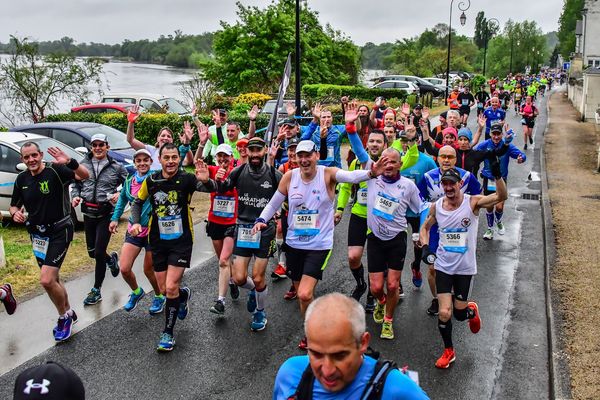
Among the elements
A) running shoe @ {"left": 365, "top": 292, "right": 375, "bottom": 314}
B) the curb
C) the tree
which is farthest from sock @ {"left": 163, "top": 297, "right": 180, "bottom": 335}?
the tree

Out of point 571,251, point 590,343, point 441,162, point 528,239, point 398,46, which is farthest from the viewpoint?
point 398,46

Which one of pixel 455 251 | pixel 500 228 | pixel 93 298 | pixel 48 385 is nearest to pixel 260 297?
pixel 455 251

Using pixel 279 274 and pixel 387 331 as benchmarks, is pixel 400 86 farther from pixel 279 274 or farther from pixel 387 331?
pixel 387 331

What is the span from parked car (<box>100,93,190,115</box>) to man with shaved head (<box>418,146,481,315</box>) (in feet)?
47.8

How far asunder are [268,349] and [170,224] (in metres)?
1.56

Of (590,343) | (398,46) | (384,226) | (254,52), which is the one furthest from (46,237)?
(398,46)

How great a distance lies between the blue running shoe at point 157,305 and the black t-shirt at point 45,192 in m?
1.47

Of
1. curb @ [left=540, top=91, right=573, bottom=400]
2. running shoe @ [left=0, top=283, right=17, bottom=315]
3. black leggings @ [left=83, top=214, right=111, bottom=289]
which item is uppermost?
black leggings @ [left=83, top=214, right=111, bottom=289]

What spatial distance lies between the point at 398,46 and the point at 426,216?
73.9 m

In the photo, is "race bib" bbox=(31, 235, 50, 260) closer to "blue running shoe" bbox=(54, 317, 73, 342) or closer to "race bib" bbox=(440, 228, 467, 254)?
"blue running shoe" bbox=(54, 317, 73, 342)

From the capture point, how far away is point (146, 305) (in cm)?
742

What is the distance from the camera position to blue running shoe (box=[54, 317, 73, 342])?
6.40 m

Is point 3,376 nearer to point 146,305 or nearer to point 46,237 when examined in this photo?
point 46,237

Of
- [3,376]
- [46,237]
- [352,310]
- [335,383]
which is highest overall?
[352,310]
